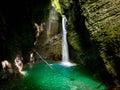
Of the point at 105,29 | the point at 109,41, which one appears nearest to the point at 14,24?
the point at 105,29

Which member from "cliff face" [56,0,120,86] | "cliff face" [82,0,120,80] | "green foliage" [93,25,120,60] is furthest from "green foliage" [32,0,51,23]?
"green foliage" [93,25,120,60]

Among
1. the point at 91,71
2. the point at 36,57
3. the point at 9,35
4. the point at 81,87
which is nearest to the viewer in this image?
the point at 9,35

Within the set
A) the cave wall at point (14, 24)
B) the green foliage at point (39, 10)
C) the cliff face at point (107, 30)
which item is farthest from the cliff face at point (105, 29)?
the cave wall at point (14, 24)

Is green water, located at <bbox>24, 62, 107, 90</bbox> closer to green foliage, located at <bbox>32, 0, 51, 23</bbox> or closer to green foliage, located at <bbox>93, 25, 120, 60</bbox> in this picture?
green foliage, located at <bbox>93, 25, 120, 60</bbox>

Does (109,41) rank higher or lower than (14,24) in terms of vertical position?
lower

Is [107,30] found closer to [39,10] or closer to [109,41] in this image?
[109,41]

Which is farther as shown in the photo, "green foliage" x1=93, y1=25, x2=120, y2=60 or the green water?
the green water

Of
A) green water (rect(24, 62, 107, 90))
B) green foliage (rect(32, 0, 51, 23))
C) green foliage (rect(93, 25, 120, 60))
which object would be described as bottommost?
green water (rect(24, 62, 107, 90))

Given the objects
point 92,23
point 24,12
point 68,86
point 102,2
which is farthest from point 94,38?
point 24,12

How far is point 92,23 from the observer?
519 inches

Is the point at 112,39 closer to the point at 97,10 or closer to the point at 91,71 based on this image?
the point at 97,10

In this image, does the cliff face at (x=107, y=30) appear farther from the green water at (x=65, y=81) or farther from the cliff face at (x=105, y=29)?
the green water at (x=65, y=81)

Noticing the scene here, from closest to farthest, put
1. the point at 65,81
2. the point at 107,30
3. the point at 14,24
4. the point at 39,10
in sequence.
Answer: the point at 14,24
the point at 107,30
the point at 39,10
the point at 65,81

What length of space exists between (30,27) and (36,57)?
34.7ft
